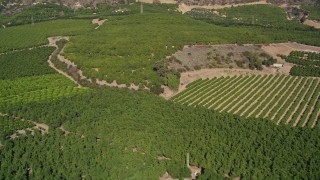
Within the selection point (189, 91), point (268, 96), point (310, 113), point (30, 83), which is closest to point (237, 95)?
point (268, 96)

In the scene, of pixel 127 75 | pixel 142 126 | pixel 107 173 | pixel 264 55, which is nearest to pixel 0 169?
pixel 107 173

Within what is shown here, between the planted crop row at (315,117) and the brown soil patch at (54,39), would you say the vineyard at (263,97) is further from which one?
the brown soil patch at (54,39)

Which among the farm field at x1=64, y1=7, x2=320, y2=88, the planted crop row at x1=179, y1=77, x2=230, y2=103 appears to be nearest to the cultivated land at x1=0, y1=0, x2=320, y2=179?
the planted crop row at x1=179, y1=77, x2=230, y2=103

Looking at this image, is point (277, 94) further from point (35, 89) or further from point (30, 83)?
point (30, 83)

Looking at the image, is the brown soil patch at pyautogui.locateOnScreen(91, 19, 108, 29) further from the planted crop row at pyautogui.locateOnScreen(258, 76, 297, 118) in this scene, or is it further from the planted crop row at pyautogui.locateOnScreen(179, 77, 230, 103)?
the planted crop row at pyautogui.locateOnScreen(258, 76, 297, 118)

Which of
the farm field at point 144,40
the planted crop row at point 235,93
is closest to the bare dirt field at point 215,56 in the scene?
the farm field at point 144,40

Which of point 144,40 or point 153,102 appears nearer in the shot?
point 153,102

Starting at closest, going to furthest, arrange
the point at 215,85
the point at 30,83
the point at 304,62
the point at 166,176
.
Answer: the point at 166,176
the point at 30,83
the point at 215,85
the point at 304,62
